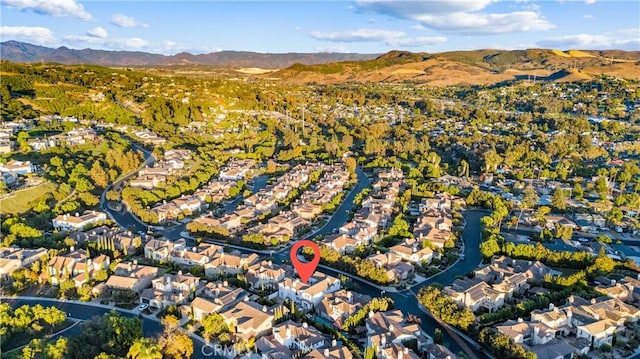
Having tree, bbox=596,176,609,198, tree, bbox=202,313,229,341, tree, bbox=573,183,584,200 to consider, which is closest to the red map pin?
tree, bbox=202,313,229,341

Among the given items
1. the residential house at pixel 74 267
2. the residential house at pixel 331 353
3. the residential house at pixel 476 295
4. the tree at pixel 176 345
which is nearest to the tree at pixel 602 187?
the residential house at pixel 476 295

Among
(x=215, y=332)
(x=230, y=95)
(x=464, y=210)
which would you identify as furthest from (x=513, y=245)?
(x=230, y=95)

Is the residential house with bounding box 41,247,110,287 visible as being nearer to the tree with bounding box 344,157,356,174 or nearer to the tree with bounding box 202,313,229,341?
the tree with bounding box 202,313,229,341

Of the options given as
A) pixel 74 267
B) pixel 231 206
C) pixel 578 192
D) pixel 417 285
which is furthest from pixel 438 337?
pixel 578 192

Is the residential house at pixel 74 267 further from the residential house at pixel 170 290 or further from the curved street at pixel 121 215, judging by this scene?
the curved street at pixel 121 215

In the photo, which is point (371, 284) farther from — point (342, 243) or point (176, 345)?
point (176, 345)
